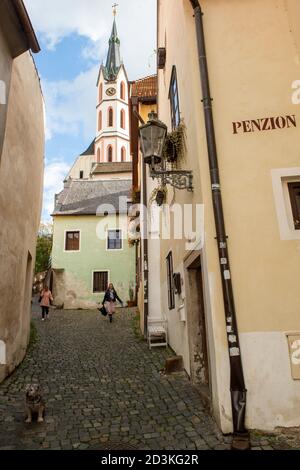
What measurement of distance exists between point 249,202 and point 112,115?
51.1 metres

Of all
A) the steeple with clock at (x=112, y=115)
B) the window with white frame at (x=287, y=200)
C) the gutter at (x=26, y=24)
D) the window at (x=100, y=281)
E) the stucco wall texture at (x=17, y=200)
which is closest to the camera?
the window with white frame at (x=287, y=200)

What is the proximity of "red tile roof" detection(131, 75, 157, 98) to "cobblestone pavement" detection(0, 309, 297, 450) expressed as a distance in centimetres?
886

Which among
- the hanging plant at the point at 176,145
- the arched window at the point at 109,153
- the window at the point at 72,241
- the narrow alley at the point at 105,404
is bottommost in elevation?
the narrow alley at the point at 105,404

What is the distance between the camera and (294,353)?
4172mm

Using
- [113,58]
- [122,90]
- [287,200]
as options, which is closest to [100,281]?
[287,200]

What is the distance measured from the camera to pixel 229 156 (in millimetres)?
4910

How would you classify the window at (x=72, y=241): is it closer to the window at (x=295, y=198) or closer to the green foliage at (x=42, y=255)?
the green foliage at (x=42, y=255)

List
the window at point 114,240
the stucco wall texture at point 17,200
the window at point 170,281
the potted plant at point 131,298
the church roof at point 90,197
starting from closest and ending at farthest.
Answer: the stucco wall texture at point 17,200, the window at point 170,281, the potted plant at point 131,298, the window at point 114,240, the church roof at point 90,197

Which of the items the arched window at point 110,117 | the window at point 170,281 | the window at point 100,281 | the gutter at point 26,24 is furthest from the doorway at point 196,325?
the arched window at point 110,117

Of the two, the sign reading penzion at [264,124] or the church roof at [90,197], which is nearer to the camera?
the sign reading penzion at [264,124]

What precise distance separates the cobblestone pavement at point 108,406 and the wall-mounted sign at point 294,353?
2.39ft

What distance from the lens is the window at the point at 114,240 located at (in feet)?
81.7

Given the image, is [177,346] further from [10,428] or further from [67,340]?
[67,340]
